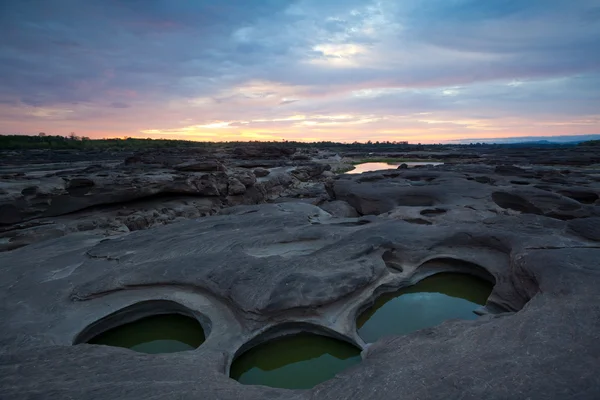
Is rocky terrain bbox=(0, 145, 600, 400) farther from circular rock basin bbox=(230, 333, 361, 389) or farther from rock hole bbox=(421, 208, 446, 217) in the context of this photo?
circular rock basin bbox=(230, 333, 361, 389)

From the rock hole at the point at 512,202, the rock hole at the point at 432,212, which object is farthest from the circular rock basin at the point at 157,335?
the rock hole at the point at 512,202

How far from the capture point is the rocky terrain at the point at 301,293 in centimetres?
387

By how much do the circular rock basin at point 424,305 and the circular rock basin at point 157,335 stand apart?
3.38 m

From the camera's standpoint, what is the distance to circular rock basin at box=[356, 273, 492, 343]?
660 cm

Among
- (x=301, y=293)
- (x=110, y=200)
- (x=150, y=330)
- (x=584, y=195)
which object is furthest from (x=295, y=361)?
(x=584, y=195)

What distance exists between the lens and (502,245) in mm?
8180

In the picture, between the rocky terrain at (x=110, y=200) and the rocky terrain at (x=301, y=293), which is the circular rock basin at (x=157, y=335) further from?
the rocky terrain at (x=110, y=200)

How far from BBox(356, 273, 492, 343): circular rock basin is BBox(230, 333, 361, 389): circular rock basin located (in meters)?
0.72

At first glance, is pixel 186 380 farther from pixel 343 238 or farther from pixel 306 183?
pixel 306 183

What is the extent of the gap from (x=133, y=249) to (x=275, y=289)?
193 inches

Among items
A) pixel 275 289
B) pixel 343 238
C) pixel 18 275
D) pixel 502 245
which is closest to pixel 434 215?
pixel 502 245

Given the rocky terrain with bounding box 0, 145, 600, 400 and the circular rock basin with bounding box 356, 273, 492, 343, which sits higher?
the rocky terrain with bounding box 0, 145, 600, 400

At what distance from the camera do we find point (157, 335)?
22.0ft

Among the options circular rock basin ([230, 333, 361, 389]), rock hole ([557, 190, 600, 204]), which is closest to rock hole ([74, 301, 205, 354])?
circular rock basin ([230, 333, 361, 389])
